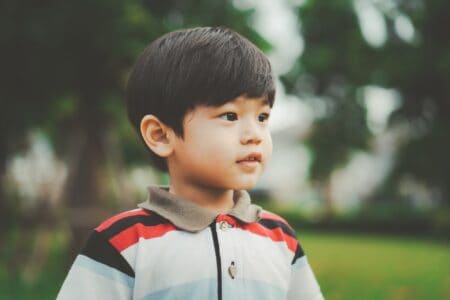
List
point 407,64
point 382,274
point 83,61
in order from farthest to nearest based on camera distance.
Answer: point 407,64
point 382,274
point 83,61

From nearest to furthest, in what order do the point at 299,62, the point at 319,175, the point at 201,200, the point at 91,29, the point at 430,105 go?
the point at 201,200
the point at 91,29
the point at 430,105
the point at 299,62
the point at 319,175

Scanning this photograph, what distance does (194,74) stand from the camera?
1.80 metres

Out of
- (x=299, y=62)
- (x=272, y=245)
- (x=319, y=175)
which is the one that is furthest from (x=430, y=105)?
(x=272, y=245)

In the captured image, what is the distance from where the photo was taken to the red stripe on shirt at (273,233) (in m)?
1.96

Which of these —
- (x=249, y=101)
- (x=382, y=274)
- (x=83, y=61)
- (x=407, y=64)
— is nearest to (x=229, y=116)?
(x=249, y=101)

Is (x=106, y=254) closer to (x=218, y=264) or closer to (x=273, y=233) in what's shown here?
(x=218, y=264)

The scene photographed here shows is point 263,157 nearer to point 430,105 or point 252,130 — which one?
point 252,130

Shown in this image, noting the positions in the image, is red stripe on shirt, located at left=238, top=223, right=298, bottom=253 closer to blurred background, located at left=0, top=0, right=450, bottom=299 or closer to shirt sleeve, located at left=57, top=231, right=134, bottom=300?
shirt sleeve, located at left=57, top=231, right=134, bottom=300

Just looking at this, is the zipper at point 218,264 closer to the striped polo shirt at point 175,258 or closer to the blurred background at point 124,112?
the striped polo shirt at point 175,258

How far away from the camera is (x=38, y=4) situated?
20.4 ft

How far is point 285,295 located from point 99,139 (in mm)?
6416

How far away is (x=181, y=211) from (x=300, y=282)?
488 mm

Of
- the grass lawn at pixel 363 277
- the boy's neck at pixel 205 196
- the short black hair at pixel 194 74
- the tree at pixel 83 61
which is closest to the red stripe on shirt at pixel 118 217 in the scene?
the boy's neck at pixel 205 196

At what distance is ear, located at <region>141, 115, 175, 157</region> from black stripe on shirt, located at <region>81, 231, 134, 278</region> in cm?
30
